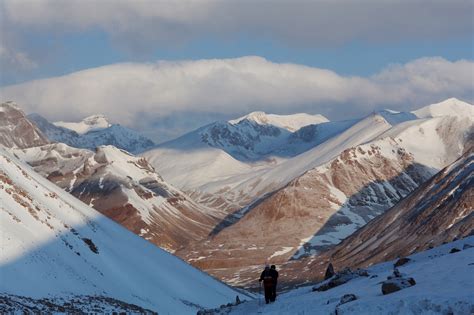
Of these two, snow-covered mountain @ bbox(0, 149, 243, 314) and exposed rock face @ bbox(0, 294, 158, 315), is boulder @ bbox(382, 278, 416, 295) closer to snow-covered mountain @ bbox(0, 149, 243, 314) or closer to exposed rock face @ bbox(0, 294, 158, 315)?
exposed rock face @ bbox(0, 294, 158, 315)

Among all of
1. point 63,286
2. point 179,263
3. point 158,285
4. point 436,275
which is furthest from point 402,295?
point 179,263

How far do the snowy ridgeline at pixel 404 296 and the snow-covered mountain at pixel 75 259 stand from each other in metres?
17.7

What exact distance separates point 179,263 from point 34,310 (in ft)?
168

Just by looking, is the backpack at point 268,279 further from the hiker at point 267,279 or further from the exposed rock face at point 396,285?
the exposed rock face at point 396,285

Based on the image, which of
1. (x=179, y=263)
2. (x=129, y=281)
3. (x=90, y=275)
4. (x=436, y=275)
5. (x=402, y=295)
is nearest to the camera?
(x=402, y=295)

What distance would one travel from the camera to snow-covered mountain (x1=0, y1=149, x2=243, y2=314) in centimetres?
5459

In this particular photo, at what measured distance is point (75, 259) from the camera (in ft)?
211

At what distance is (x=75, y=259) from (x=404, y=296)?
41320 mm

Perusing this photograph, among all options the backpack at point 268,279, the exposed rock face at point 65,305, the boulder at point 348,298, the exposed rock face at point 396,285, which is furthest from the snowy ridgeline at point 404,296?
the exposed rock face at point 65,305

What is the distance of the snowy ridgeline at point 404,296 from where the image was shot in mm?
26062

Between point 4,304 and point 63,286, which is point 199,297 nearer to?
point 63,286

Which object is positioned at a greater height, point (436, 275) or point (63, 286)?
point (63, 286)

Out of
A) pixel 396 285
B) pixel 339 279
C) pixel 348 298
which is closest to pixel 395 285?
pixel 396 285

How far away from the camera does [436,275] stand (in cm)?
3219
